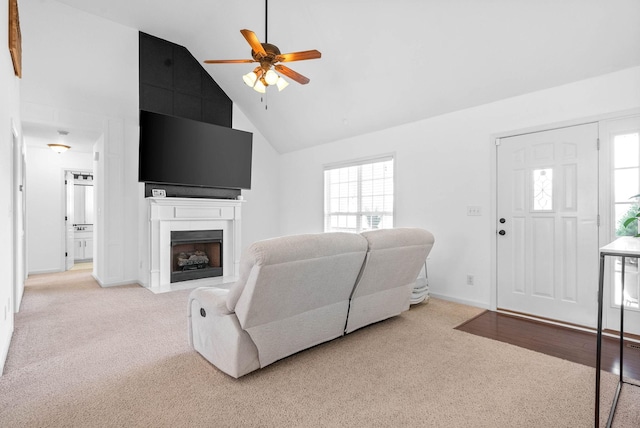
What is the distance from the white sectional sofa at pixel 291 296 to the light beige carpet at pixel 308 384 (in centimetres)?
17

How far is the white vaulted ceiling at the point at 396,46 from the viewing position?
2.91 m

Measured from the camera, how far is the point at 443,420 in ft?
5.65

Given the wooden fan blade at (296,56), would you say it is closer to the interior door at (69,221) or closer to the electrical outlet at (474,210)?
the electrical outlet at (474,210)

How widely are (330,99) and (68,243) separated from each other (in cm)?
579

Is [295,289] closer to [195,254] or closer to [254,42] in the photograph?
[254,42]

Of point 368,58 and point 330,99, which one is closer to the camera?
point 368,58

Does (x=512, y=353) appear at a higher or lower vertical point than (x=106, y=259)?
lower

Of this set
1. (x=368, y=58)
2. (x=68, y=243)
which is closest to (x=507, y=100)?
(x=368, y=58)

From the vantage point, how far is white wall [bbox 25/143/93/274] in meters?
5.88

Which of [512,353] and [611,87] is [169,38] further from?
[512,353]

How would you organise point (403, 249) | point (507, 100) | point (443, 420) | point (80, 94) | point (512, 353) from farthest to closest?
1. point (80, 94)
2. point (507, 100)
3. point (403, 249)
4. point (512, 353)
5. point (443, 420)

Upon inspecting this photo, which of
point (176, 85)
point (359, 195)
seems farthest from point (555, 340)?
point (176, 85)

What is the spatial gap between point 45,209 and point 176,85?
11.1ft

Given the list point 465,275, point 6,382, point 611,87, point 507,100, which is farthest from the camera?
point 465,275
